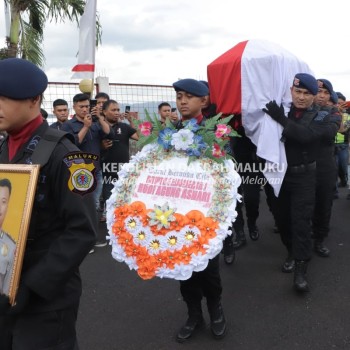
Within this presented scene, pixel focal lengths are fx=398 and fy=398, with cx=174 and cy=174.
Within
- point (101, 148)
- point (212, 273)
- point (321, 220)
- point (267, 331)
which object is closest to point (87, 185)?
point (212, 273)

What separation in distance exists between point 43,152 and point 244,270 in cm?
294

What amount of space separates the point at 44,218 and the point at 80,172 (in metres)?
0.24

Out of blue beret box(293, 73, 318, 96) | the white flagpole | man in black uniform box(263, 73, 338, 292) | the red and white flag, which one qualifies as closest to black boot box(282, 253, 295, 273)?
man in black uniform box(263, 73, 338, 292)

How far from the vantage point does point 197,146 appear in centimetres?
252

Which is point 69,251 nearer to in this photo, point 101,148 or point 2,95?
point 2,95

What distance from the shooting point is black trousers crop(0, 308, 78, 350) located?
61.2 inches

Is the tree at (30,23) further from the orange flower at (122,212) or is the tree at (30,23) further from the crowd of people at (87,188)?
the orange flower at (122,212)

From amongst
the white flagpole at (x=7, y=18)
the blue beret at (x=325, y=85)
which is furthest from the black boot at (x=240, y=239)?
the white flagpole at (x=7, y=18)

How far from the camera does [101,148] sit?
207 inches

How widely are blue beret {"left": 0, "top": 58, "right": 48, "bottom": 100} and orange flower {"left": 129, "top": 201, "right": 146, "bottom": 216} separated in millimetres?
1099

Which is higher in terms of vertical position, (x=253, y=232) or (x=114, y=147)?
(x=114, y=147)

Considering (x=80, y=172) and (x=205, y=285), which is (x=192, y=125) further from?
(x=80, y=172)

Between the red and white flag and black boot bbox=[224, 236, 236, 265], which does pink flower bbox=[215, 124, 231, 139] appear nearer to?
black boot bbox=[224, 236, 236, 265]

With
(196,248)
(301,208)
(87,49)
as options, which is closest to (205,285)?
(196,248)
